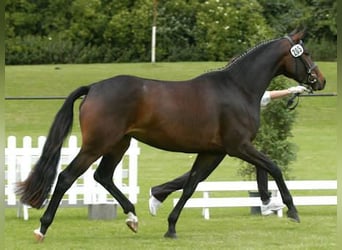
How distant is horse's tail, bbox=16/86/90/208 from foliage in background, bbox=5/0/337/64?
2392 cm

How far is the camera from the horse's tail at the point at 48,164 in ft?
22.5

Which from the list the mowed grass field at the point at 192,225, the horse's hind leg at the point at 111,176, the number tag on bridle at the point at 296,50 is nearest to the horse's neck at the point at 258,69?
the number tag on bridle at the point at 296,50

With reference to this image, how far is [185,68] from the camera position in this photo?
2864cm

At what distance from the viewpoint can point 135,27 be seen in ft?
104

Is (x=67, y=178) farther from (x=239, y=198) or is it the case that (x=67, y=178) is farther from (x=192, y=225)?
(x=239, y=198)

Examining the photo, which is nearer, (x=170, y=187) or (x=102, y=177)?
(x=102, y=177)

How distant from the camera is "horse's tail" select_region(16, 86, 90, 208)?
6848 mm

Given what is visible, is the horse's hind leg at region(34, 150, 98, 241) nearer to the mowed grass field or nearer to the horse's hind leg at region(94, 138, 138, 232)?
the mowed grass field

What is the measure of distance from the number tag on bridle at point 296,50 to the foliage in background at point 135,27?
76.1 feet

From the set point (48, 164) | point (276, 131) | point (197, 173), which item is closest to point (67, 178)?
point (48, 164)

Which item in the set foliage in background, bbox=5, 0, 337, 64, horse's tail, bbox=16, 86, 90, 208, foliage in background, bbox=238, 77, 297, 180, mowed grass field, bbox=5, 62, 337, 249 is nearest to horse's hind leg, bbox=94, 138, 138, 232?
mowed grass field, bbox=5, 62, 337, 249

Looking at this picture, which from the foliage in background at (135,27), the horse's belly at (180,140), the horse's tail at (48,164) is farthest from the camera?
the foliage in background at (135,27)

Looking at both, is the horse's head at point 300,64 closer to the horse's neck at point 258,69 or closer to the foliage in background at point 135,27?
the horse's neck at point 258,69

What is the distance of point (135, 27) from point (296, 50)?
24682 millimetres
